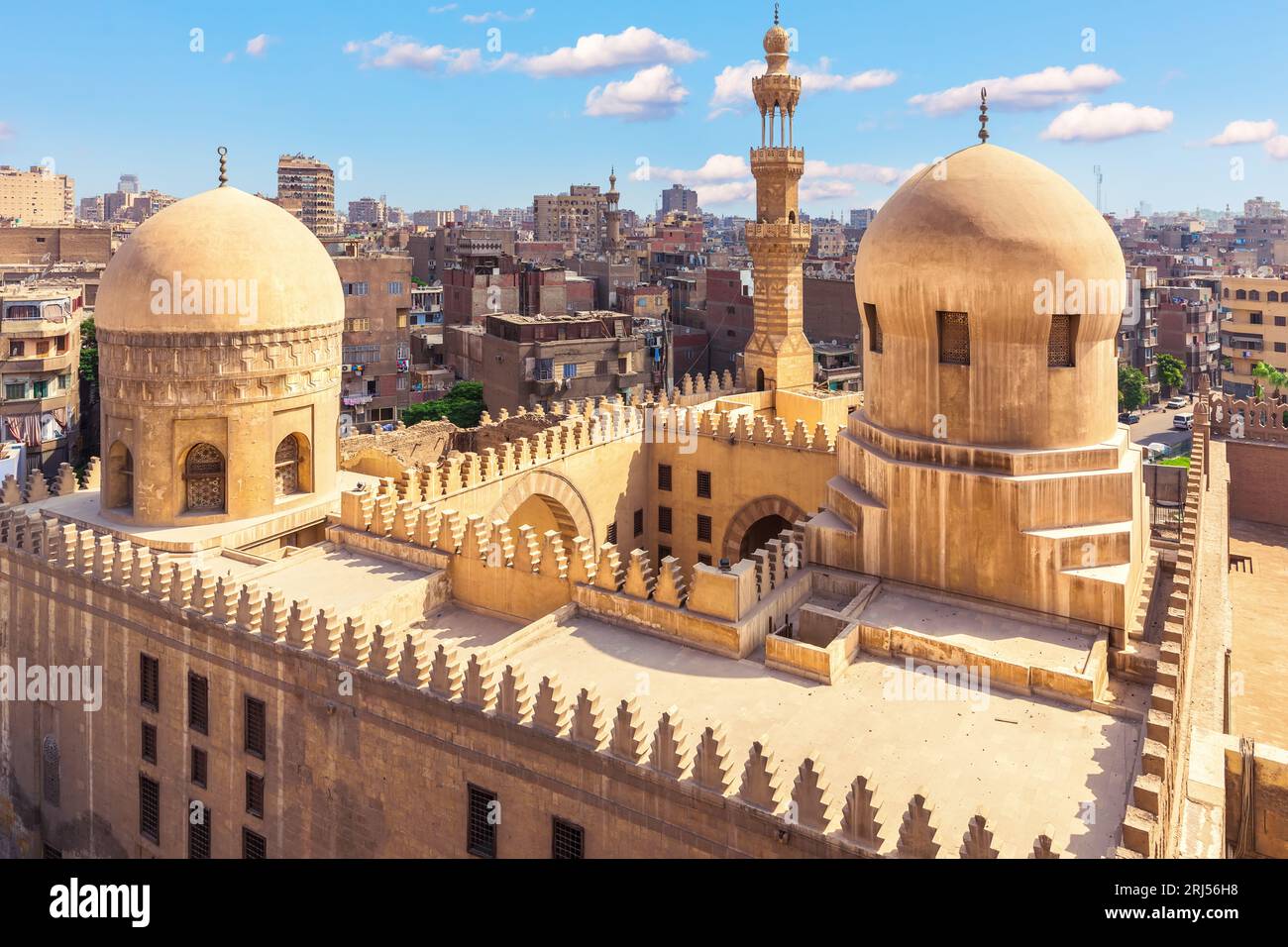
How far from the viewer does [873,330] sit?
73.0 feet

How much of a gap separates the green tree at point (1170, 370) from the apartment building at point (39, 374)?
8619 centimetres

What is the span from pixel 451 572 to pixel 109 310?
35.9ft

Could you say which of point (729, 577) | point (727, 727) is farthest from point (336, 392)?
point (727, 727)

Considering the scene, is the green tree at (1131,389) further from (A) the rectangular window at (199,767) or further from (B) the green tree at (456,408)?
(A) the rectangular window at (199,767)

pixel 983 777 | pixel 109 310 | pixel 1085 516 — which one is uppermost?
pixel 109 310

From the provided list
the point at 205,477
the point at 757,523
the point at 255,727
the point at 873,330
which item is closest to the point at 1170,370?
the point at 757,523

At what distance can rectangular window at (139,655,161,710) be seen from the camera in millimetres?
22047

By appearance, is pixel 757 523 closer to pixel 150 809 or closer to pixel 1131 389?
pixel 150 809

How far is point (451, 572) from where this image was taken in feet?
75.1

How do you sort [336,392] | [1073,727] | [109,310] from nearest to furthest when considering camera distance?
[1073,727], [109,310], [336,392]

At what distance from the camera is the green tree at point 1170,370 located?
8881 centimetres

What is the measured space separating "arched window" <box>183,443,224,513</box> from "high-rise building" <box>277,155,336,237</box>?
15684cm

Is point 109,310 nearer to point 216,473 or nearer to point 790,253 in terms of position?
point 216,473

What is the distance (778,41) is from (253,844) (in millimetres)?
37823
